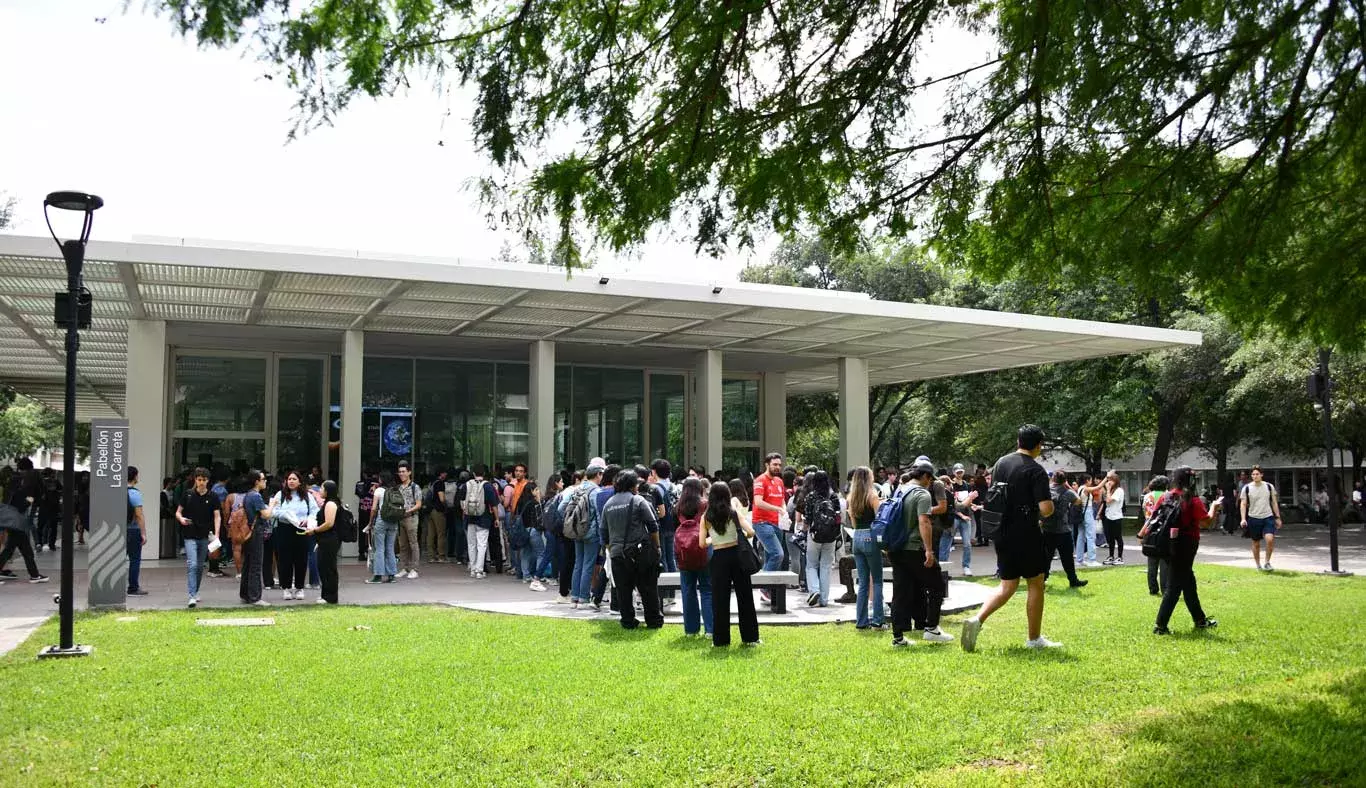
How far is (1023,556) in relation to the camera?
28.4ft

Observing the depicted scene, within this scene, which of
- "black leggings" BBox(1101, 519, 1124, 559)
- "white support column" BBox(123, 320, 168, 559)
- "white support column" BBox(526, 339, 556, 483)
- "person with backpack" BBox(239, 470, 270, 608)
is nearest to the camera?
"person with backpack" BBox(239, 470, 270, 608)

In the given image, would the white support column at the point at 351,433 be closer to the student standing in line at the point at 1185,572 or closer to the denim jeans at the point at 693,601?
the denim jeans at the point at 693,601

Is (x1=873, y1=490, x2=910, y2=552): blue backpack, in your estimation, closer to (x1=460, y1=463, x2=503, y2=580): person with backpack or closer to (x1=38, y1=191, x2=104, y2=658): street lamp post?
(x1=38, y1=191, x2=104, y2=658): street lamp post

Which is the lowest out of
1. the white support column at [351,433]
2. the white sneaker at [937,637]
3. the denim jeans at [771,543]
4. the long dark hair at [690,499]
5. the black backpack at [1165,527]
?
the white sneaker at [937,637]

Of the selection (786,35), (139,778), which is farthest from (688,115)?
(139,778)

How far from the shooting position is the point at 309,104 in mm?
5102

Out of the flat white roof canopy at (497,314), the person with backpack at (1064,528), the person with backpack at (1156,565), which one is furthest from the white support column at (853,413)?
the person with backpack at (1156,565)

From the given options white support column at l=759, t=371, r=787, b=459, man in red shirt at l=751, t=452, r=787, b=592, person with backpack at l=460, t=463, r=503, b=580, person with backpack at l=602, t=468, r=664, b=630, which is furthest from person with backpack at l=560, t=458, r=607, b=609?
white support column at l=759, t=371, r=787, b=459

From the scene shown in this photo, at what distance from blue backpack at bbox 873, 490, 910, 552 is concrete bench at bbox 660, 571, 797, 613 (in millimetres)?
1742

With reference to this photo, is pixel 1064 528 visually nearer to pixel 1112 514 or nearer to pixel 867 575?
pixel 1112 514

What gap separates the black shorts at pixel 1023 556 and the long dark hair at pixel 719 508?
228 centimetres

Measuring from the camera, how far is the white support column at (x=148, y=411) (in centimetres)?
1794

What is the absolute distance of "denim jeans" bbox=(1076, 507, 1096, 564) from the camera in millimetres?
18234

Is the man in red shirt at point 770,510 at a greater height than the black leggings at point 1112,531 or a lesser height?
greater
